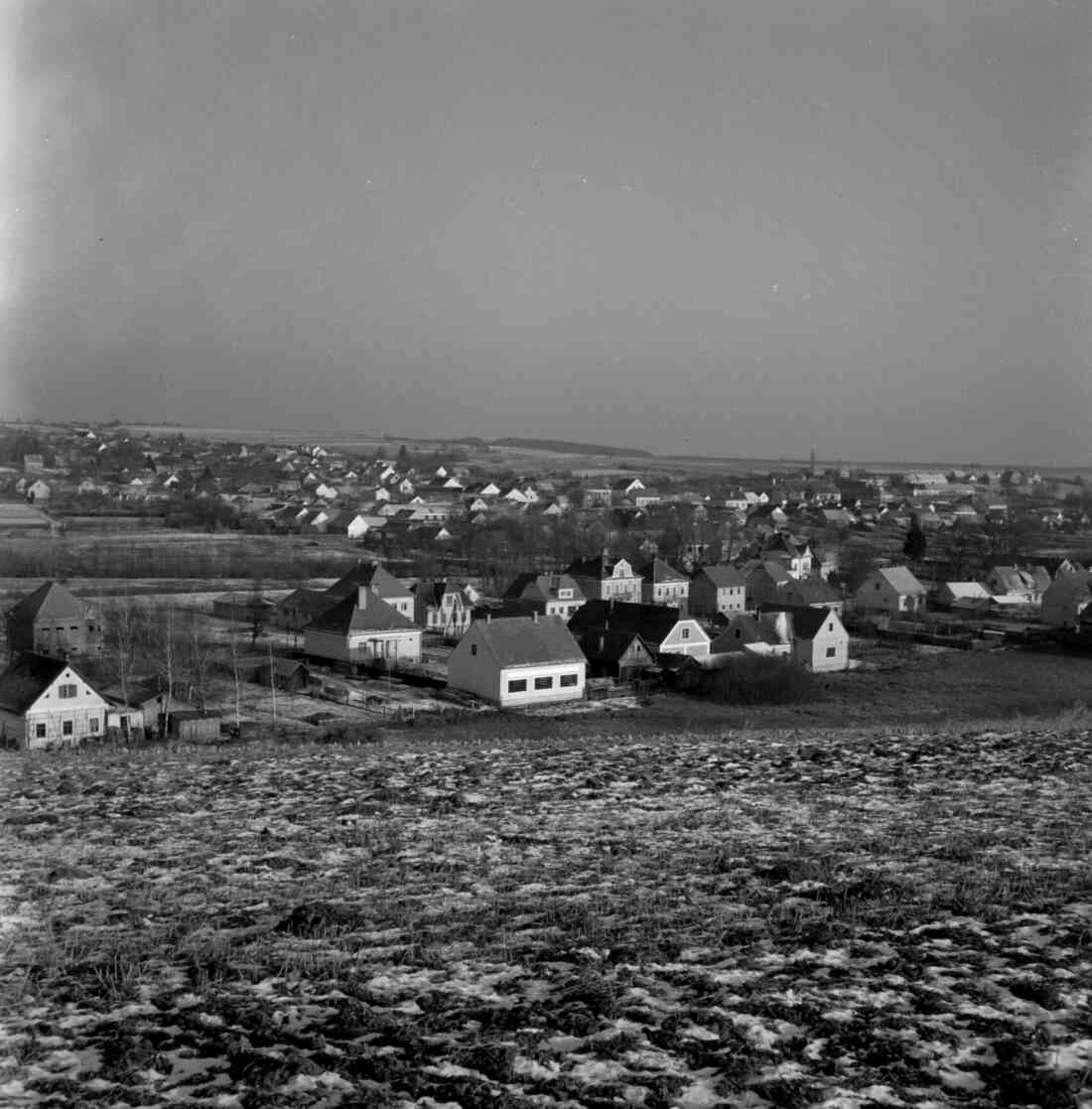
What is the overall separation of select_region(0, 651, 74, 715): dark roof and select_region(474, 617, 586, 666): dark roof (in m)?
10.7

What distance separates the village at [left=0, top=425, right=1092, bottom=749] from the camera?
3066 cm

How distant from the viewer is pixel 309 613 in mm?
42188

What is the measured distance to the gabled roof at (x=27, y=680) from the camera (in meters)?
24.5

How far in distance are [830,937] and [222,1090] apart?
332cm

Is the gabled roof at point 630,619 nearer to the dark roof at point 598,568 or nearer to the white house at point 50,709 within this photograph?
the dark roof at point 598,568

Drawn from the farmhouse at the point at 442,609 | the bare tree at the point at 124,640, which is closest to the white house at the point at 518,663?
the bare tree at the point at 124,640

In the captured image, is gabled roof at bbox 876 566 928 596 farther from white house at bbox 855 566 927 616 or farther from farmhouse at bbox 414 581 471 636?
farmhouse at bbox 414 581 471 636

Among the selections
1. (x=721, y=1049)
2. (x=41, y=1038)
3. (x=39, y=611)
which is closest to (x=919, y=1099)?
(x=721, y=1049)

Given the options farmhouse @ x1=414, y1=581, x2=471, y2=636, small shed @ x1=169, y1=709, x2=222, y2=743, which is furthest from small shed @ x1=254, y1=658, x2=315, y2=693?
farmhouse @ x1=414, y1=581, x2=471, y2=636

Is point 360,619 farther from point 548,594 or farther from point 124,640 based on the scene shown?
point 548,594

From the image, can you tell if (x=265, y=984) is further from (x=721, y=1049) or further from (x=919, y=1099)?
(x=919, y=1099)

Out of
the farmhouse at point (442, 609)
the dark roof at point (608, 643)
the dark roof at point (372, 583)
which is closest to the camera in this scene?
the dark roof at point (608, 643)

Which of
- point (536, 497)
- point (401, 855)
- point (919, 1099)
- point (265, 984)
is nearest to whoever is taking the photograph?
point (919, 1099)

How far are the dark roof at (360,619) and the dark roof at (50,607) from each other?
710 centimetres
